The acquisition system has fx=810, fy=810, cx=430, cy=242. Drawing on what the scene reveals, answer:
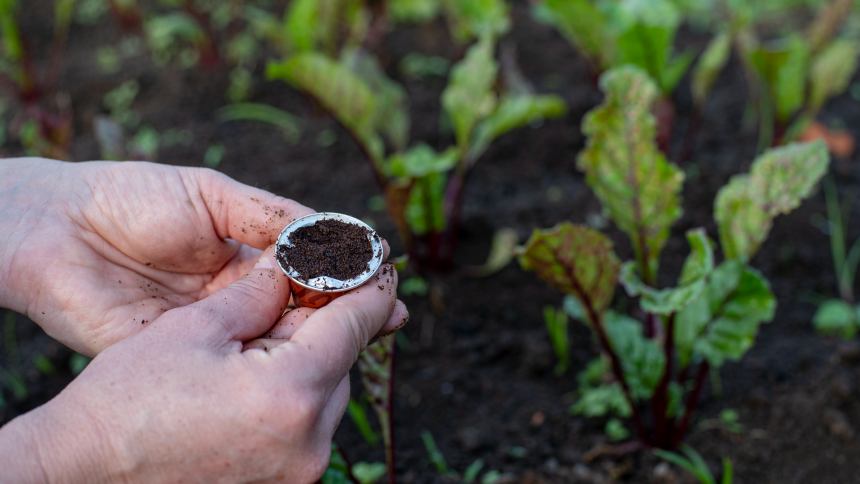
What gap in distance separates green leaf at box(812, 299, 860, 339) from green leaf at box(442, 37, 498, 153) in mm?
1207

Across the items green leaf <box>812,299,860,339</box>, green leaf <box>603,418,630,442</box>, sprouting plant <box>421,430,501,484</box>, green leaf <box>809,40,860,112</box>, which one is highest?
green leaf <box>809,40,860,112</box>

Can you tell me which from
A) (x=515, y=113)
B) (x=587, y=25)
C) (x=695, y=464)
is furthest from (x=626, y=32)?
(x=695, y=464)

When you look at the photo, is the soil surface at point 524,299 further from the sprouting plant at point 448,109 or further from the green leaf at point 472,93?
the green leaf at point 472,93

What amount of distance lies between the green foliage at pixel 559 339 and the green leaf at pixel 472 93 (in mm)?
673

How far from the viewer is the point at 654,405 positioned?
2.01 meters

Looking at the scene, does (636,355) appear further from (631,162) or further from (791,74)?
(791,74)

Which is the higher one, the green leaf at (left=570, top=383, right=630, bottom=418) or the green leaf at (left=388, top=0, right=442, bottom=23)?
the green leaf at (left=388, top=0, right=442, bottom=23)

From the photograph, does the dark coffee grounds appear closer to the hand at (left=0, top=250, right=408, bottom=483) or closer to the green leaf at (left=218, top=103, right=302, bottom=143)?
the hand at (left=0, top=250, right=408, bottom=483)

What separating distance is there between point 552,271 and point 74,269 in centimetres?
→ 100

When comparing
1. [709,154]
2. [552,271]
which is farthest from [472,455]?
[709,154]

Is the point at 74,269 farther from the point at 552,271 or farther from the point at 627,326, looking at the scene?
the point at 627,326

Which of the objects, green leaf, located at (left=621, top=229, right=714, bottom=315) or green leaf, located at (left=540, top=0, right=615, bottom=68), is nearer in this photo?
green leaf, located at (left=621, top=229, right=714, bottom=315)

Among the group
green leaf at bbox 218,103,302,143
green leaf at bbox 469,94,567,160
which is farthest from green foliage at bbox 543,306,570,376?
green leaf at bbox 218,103,302,143

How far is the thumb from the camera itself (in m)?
1.30
